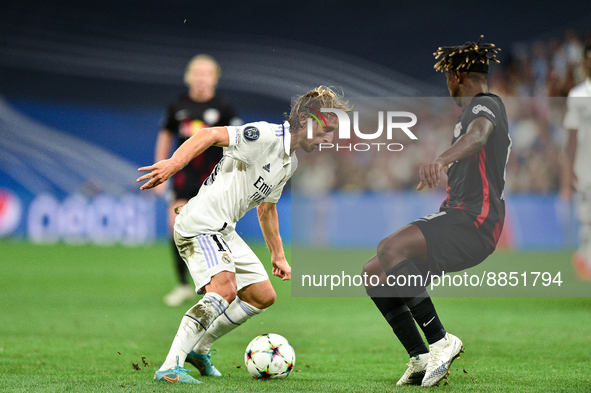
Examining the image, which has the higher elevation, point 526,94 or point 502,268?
point 526,94

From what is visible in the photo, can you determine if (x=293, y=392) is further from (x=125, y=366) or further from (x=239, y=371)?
(x=125, y=366)

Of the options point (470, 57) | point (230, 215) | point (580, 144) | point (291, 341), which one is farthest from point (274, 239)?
point (580, 144)

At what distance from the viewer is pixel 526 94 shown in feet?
49.6

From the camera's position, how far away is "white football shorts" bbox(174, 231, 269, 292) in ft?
11.9

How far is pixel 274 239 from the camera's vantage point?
164 inches

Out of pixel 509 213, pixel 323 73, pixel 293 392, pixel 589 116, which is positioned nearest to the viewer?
pixel 293 392

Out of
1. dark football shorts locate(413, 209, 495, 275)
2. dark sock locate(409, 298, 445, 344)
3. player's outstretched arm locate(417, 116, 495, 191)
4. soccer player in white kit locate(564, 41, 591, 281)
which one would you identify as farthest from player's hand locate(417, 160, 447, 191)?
soccer player in white kit locate(564, 41, 591, 281)

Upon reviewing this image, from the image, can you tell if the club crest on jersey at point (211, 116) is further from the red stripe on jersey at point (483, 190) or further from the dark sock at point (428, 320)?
the dark sock at point (428, 320)

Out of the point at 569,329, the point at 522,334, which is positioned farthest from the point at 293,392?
the point at 569,329

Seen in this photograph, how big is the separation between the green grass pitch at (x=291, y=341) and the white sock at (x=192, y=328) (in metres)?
0.18

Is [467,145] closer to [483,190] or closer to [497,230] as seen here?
[483,190]

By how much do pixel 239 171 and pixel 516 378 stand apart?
6.52 ft

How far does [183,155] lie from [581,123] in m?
5.01

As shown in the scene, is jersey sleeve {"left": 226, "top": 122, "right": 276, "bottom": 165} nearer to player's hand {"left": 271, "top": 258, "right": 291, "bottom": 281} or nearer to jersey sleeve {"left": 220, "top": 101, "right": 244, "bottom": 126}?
player's hand {"left": 271, "top": 258, "right": 291, "bottom": 281}
